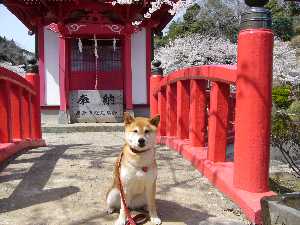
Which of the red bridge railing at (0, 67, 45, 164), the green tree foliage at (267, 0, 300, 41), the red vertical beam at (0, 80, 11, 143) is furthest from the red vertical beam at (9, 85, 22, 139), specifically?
the green tree foliage at (267, 0, 300, 41)

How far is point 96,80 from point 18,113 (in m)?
5.25

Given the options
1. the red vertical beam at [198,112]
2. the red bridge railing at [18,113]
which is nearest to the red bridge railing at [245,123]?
the red vertical beam at [198,112]

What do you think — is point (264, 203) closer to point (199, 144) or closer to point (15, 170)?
point (199, 144)

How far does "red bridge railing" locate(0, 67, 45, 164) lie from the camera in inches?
240

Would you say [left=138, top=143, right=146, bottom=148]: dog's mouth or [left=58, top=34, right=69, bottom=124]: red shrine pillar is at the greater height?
[left=58, top=34, right=69, bottom=124]: red shrine pillar

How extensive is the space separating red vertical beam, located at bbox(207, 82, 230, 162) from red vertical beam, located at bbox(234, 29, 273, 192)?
3.16ft

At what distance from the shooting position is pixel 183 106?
6.58 metres

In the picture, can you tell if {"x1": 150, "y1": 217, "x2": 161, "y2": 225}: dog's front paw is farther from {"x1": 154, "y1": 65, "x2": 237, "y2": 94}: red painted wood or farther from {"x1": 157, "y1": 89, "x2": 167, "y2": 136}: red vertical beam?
{"x1": 157, "y1": 89, "x2": 167, "y2": 136}: red vertical beam

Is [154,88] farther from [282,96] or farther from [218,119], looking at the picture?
[282,96]

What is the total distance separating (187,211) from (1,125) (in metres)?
3.69

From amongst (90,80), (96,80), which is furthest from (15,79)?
(90,80)

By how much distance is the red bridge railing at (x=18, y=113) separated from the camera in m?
6.09

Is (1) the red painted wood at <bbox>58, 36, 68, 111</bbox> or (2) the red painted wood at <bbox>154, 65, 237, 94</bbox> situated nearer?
(2) the red painted wood at <bbox>154, 65, 237, 94</bbox>

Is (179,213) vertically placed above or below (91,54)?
below
